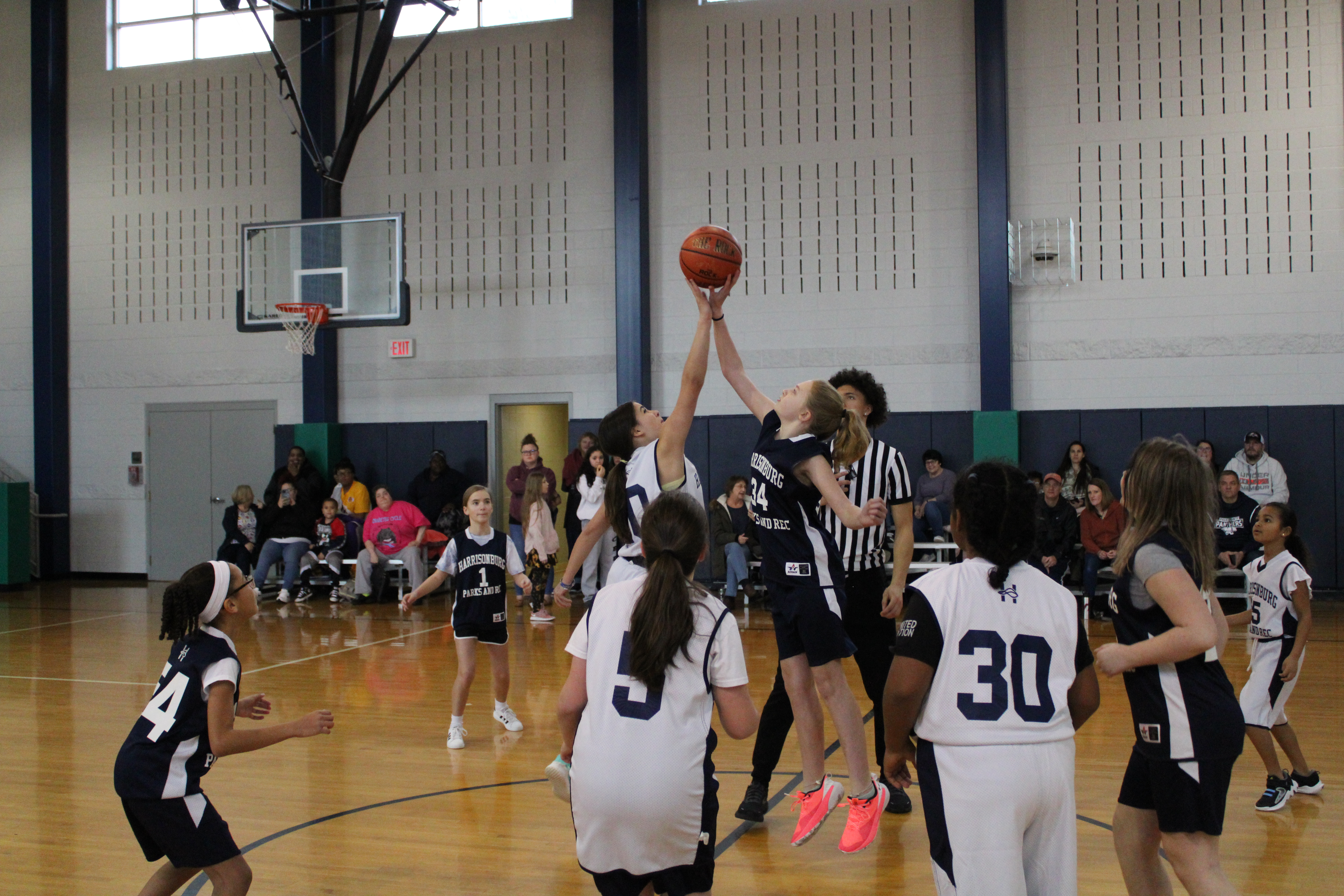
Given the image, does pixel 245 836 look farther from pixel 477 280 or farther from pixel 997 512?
pixel 477 280

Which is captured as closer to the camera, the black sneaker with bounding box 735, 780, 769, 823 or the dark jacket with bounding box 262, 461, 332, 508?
the black sneaker with bounding box 735, 780, 769, 823

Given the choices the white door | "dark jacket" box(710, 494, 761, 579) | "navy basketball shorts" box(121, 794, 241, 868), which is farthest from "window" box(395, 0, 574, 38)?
"navy basketball shorts" box(121, 794, 241, 868)

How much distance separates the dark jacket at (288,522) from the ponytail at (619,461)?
26.9 ft

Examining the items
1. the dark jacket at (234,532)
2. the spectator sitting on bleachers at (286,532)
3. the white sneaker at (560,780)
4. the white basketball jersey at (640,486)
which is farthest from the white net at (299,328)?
the white sneaker at (560,780)

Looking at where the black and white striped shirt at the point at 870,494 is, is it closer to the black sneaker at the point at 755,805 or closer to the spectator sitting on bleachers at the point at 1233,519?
the black sneaker at the point at 755,805

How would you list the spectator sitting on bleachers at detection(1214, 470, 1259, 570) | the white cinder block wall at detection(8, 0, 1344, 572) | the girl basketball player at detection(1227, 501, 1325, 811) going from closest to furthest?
the girl basketball player at detection(1227, 501, 1325, 811) → the spectator sitting on bleachers at detection(1214, 470, 1259, 570) → the white cinder block wall at detection(8, 0, 1344, 572)

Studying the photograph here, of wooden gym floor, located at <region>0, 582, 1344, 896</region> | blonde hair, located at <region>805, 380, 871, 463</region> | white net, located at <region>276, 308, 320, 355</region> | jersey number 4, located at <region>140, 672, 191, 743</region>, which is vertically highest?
white net, located at <region>276, 308, 320, 355</region>

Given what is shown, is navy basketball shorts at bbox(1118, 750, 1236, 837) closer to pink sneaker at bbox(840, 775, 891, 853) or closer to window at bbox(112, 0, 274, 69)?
pink sneaker at bbox(840, 775, 891, 853)

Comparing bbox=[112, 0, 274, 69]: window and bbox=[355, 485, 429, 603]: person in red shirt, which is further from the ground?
bbox=[112, 0, 274, 69]: window

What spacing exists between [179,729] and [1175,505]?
2484 millimetres

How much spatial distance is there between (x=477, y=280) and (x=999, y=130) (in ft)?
18.7

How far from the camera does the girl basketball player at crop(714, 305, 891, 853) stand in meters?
3.28

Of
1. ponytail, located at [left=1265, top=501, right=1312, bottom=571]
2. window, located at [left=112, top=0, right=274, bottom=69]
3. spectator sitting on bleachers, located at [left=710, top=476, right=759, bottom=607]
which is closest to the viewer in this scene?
ponytail, located at [left=1265, top=501, right=1312, bottom=571]

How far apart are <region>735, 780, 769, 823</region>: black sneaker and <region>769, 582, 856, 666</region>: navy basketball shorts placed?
2.24 ft
